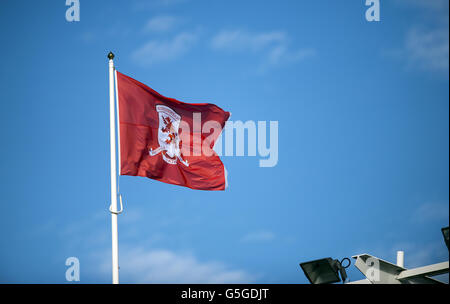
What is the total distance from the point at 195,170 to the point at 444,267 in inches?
406

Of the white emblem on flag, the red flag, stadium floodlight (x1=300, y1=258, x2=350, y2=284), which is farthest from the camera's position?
the white emblem on flag

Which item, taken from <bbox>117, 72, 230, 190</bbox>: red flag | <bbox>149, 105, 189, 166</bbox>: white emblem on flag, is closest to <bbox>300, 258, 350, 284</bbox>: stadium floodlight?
<bbox>117, 72, 230, 190</bbox>: red flag

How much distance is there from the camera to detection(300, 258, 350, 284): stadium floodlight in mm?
13773

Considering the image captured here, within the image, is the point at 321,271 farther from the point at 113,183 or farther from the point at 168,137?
the point at 168,137

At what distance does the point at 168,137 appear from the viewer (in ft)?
73.4

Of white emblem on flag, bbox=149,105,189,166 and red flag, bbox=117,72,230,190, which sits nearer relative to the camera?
red flag, bbox=117,72,230,190

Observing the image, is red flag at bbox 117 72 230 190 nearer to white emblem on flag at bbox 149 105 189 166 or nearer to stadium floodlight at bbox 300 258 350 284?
white emblem on flag at bbox 149 105 189 166

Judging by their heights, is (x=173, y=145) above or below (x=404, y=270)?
above

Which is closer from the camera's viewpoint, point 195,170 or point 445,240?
point 445,240
